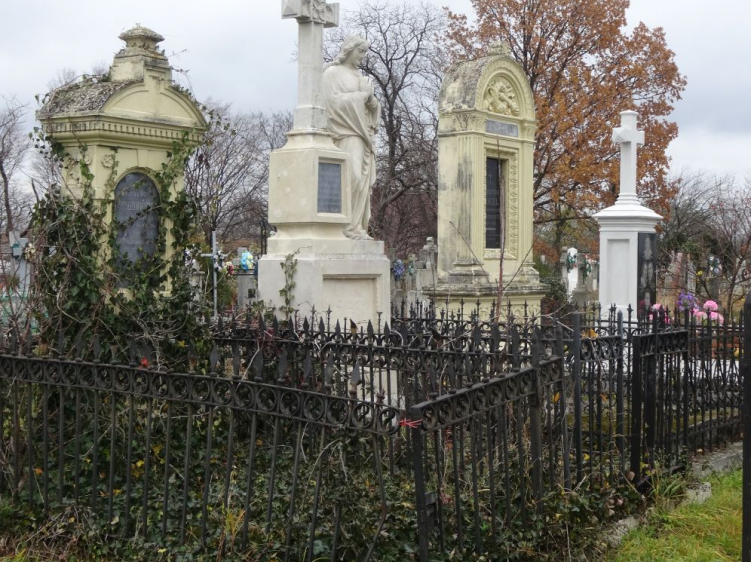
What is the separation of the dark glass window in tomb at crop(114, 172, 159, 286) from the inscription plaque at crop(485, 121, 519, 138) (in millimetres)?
8157

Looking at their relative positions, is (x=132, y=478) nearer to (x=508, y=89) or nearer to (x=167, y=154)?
(x=167, y=154)

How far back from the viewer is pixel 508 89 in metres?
15.1

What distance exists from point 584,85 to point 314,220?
15.0 m

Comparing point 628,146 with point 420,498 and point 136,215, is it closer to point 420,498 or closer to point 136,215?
point 136,215

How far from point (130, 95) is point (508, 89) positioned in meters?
9.06

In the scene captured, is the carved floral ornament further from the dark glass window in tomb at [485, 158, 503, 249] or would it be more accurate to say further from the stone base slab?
the stone base slab

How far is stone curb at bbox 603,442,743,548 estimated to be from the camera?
5.39 meters

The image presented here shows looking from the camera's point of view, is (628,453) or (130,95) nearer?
(628,453)

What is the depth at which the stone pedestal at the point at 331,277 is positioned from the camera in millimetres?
9367

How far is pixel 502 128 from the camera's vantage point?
48.7 feet

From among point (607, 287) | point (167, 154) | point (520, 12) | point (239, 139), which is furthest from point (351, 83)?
point (239, 139)

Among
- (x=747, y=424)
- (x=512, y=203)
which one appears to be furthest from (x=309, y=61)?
(x=747, y=424)

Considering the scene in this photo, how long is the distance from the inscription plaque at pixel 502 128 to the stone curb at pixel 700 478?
7.89 metres

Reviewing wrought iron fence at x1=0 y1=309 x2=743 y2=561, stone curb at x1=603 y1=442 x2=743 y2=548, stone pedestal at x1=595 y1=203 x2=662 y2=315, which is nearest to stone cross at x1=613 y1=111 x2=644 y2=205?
stone pedestal at x1=595 y1=203 x2=662 y2=315
